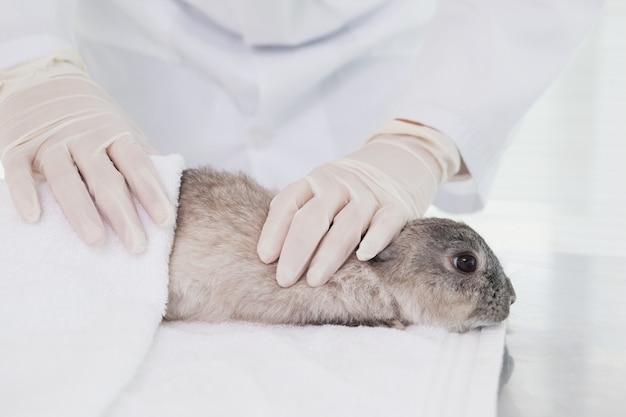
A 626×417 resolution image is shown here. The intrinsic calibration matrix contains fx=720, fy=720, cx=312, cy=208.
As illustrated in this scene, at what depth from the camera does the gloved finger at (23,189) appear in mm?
1318

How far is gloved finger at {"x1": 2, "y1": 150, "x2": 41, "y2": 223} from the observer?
1.32 m

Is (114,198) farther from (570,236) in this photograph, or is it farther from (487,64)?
(570,236)

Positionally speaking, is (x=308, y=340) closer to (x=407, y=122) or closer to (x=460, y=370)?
(x=460, y=370)

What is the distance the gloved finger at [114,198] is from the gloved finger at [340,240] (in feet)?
1.11

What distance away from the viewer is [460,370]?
3.80 feet

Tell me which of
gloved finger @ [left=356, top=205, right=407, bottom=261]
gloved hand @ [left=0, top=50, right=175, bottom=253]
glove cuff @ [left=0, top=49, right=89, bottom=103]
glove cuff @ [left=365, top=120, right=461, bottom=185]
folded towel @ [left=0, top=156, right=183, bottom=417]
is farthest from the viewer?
glove cuff @ [left=365, top=120, right=461, bottom=185]

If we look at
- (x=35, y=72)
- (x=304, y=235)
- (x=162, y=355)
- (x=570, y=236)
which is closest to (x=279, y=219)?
(x=304, y=235)

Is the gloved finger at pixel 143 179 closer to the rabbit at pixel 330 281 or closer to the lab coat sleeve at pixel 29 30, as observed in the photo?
the rabbit at pixel 330 281

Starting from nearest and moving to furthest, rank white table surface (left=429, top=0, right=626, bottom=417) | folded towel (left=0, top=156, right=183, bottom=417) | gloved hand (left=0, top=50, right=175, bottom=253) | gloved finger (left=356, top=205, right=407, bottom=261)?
folded towel (left=0, top=156, right=183, bottom=417) < white table surface (left=429, top=0, right=626, bottom=417) < gloved hand (left=0, top=50, right=175, bottom=253) < gloved finger (left=356, top=205, right=407, bottom=261)

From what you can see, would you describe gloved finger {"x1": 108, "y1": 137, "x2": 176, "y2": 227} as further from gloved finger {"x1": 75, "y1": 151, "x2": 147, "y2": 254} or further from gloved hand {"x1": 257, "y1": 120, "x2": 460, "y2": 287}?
gloved hand {"x1": 257, "y1": 120, "x2": 460, "y2": 287}

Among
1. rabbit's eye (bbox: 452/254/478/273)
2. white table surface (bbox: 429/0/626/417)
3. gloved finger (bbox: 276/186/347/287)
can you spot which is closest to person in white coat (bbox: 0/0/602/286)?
gloved finger (bbox: 276/186/347/287)

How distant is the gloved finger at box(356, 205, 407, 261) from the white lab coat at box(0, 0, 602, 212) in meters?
0.45

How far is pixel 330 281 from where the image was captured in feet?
4.76

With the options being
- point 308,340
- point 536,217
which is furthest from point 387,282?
point 536,217
